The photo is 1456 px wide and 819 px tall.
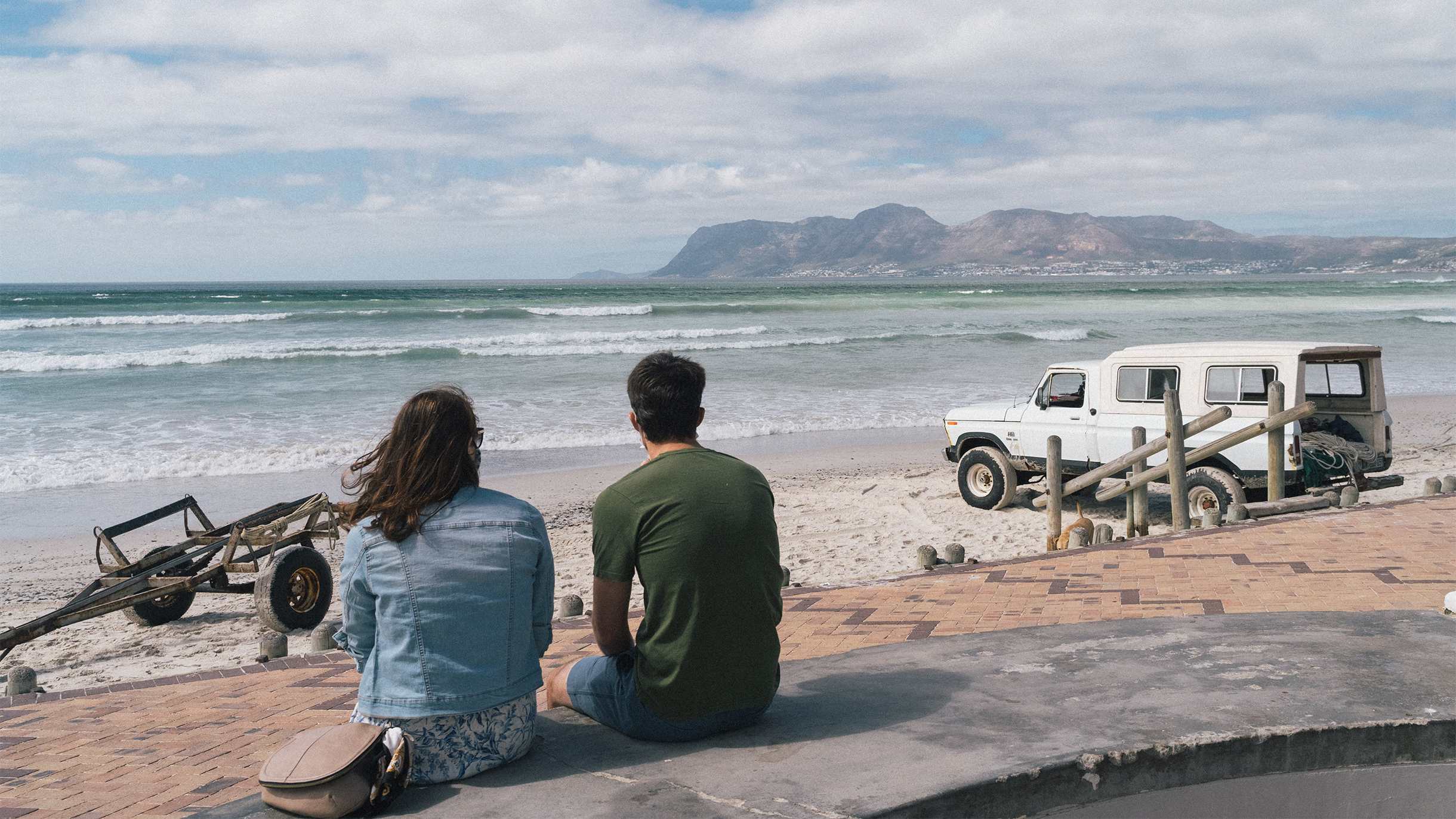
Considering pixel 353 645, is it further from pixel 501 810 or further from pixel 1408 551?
pixel 1408 551

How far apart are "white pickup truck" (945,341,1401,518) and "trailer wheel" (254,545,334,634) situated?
7167 millimetres

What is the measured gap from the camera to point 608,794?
274cm

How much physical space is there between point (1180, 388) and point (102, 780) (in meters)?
9.83

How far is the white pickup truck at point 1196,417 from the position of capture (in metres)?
9.70

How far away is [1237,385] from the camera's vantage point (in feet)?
32.9

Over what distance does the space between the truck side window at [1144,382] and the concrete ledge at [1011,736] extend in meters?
6.65

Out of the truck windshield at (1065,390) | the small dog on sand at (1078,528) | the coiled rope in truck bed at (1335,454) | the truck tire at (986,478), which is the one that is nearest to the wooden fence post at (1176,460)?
the small dog on sand at (1078,528)

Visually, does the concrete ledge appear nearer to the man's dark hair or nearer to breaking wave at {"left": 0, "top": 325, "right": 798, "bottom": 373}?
the man's dark hair

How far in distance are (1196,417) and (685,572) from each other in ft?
28.5

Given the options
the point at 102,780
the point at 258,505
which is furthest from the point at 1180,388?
the point at 258,505

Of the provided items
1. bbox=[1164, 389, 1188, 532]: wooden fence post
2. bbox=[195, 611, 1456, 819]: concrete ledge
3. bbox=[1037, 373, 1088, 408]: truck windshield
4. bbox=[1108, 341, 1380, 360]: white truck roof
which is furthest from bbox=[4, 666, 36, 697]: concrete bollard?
bbox=[1108, 341, 1380, 360]: white truck roof

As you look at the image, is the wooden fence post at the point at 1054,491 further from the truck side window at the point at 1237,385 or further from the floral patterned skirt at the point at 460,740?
the floral patterned skirt at the point at 460,740

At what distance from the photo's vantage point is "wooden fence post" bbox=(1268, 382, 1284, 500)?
349 inches

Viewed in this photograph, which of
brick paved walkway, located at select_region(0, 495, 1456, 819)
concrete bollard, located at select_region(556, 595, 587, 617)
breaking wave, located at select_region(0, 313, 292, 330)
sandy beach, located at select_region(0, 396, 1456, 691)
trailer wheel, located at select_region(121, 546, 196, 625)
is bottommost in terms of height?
sandy beach, located at select_region(0, 396, 1456, 691)
